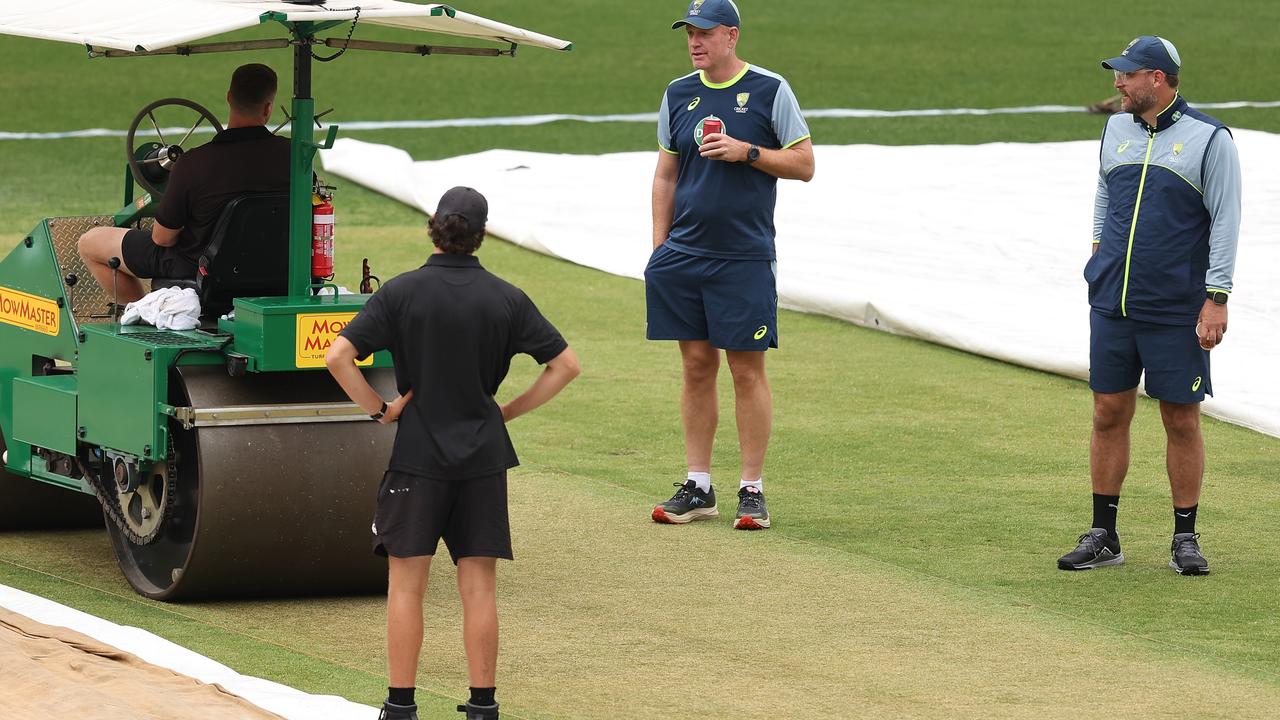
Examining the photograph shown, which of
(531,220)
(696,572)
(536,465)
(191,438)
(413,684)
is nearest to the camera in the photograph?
(413,684)

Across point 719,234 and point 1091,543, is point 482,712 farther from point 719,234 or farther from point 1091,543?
point 719,234

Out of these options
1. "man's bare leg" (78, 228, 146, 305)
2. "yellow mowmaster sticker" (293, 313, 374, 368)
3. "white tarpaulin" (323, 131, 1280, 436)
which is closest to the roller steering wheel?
"man's bare leg" (78, 228, 146, 305)

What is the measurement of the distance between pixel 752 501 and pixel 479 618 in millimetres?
2688

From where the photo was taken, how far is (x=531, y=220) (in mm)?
14094

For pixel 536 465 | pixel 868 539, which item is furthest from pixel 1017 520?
pixel 536 465

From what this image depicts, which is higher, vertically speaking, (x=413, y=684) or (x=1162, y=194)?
(x=1162, y=194)

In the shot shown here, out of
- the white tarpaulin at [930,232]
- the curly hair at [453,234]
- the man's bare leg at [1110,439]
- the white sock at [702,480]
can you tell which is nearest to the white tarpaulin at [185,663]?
the curly hair at [453,234]

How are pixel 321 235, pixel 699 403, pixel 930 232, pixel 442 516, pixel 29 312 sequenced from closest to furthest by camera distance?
pixel 442 516 < pixel 321 235 < pixel 29 312 < pixel 699 403 < pixel 930 232

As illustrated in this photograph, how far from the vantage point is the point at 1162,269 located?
21.9ft

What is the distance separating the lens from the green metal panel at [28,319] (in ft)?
22.4

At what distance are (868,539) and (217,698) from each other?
2.90 meters

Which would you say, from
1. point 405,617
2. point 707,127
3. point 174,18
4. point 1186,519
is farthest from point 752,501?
point 174,18

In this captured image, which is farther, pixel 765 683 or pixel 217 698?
pixel 765 683

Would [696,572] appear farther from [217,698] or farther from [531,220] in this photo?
[531,220]
